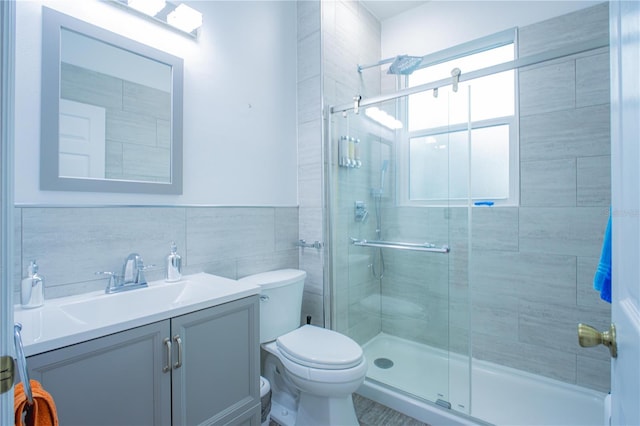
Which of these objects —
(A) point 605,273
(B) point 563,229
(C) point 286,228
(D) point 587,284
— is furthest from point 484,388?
(C) point 286,228

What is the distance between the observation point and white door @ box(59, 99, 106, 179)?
3.93 feet

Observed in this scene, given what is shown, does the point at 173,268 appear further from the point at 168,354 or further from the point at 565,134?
the point at 565,134

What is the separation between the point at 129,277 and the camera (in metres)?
1.32

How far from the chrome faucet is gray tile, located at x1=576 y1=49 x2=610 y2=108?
257cm

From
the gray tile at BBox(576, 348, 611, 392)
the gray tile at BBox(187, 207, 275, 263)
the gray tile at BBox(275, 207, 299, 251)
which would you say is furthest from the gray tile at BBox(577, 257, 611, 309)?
the gray tile at BBox(187, 207, 275, 263)

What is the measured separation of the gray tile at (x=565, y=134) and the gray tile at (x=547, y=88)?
5 cm

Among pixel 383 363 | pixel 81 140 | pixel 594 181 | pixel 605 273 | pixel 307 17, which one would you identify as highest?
pixel 307 17

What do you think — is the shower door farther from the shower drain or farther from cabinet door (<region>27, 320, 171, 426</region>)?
cabinet door (<region>27, 320, 171, 426</region>)

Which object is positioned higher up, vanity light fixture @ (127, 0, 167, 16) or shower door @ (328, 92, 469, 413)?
vanity light fixture @ (127, 0, 167, 16)

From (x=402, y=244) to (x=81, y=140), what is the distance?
1.84 meters

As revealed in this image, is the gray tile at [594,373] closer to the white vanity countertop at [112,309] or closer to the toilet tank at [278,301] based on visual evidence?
the toilet tank at [278,301]

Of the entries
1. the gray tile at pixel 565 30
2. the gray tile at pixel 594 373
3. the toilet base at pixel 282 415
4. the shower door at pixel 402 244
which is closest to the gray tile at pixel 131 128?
the shower door at pixel 402 244

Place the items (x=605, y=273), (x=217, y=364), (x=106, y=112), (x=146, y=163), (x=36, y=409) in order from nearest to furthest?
(x=36, y=409), (x=605, y=273), (x=217, y=364), (x=106, y=112), (x=146, y=163)

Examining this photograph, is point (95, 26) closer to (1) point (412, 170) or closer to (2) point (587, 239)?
(1) point (412, 170)
